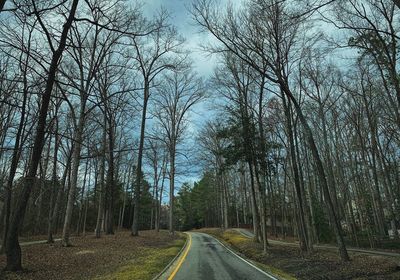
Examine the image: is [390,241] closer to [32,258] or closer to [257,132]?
[257,132]

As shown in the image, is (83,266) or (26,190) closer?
(26,190)

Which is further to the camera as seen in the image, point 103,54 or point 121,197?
point 121,197

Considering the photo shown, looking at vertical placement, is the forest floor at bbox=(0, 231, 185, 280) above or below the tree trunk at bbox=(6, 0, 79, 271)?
below

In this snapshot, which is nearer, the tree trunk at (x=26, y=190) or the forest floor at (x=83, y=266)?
the tree trunk at (x=26, y=190)

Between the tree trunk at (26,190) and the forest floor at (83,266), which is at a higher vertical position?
the tree trunk at (26,190)

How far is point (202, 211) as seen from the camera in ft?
252

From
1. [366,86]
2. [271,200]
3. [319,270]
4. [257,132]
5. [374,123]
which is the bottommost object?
[319,270]

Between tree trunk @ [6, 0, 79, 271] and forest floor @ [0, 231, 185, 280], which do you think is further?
forest floor @ [0, 231, 185, 280]

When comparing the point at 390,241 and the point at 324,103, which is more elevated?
the point at 324,103

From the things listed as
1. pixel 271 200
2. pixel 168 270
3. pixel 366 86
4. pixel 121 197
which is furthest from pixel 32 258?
pixel 121 197

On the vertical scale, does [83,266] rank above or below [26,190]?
below

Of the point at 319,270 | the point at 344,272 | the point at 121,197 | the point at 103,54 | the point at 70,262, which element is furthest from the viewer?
the point at 121,197

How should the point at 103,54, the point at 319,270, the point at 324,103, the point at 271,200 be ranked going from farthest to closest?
the point at 271,200 < the point at 324,103 < the point at 103,54 < the point at 319,270

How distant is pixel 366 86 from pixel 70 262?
90.2 ft
